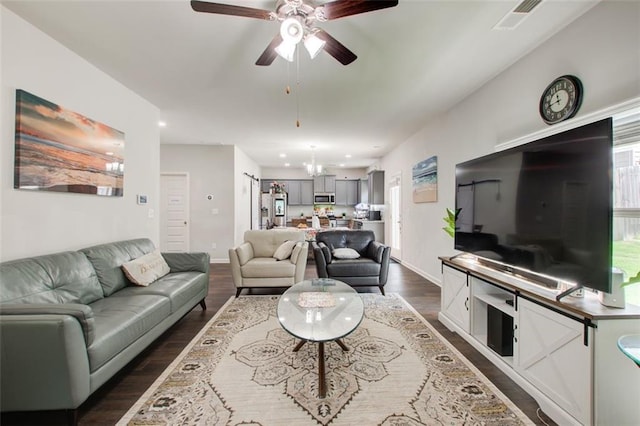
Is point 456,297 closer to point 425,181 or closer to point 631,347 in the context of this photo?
point 631,347

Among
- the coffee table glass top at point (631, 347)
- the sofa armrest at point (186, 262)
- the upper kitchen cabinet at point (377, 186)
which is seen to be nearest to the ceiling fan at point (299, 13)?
the coffee table glass top at point (631, 347)

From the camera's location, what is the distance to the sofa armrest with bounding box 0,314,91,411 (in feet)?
4.37

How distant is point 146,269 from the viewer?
263 cm

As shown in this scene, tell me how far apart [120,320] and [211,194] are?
436cm

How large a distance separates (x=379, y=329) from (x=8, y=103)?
373 cm

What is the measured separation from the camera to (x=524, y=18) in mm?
1862

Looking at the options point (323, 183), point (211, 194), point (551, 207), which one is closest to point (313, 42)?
point (551, 207)

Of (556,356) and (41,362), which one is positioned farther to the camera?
(556,356)

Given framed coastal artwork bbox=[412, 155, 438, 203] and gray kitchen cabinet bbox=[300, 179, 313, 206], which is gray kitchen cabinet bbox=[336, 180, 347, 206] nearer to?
gray kitchen cabinet bbox=[300, 179, 313, 206]

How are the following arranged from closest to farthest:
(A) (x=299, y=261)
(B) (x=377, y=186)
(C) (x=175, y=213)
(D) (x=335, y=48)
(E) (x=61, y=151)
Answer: (D) (x=335, y=48), (E) (x=61, y=151), (A) (x=299, y=261), (C) (x=175, y=213), (B) (x=377, y=186)

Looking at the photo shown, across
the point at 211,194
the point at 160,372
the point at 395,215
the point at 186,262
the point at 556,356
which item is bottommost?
the point at 160,372

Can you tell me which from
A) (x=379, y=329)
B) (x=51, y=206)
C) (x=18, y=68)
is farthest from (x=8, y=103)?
(x=379, y=329)

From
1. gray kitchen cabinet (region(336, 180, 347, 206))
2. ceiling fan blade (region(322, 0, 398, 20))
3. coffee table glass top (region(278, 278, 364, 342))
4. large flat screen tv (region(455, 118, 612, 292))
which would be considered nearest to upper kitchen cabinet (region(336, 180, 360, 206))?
gray kitchen cabinet (region(336, 180, 347, 206))

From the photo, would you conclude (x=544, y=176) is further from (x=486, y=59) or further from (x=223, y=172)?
(x=223, y=172)
